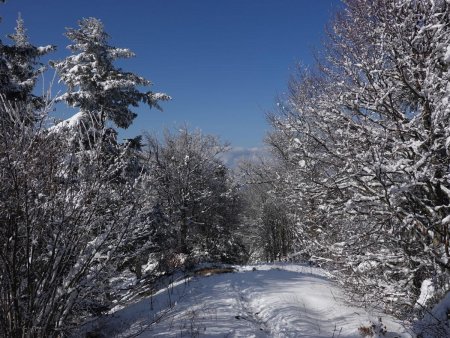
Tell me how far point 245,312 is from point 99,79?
35.2ft

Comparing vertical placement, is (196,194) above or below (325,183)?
above

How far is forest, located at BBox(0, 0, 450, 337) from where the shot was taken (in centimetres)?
402

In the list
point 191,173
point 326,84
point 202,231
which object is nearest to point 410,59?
point 326,84

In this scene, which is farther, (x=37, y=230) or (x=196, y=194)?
(x=196, y=194)

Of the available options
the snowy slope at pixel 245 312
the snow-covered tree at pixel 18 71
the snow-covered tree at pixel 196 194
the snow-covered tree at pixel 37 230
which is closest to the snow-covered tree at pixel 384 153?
the snowy slope at pixel 245 312

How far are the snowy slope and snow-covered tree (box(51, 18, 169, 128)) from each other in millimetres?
7406

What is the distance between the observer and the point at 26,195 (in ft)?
12.5

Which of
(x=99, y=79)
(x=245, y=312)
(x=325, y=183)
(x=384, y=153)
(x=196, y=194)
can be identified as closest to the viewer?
(x=384, y=153)

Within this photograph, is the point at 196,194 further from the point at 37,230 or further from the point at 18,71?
the point at 37,230

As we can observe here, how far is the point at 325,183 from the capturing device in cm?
696

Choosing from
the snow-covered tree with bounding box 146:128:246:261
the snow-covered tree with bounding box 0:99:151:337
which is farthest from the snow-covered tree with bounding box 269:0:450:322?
the snow-covered tree with bounding box 146:128:246:261

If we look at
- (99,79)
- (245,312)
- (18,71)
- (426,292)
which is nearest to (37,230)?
(245,312)

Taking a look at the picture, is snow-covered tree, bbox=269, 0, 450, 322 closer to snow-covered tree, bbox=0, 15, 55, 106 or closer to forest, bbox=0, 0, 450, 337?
forest, bbox=0, 0, 450, 337

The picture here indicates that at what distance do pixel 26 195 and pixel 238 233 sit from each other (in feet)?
98.7
